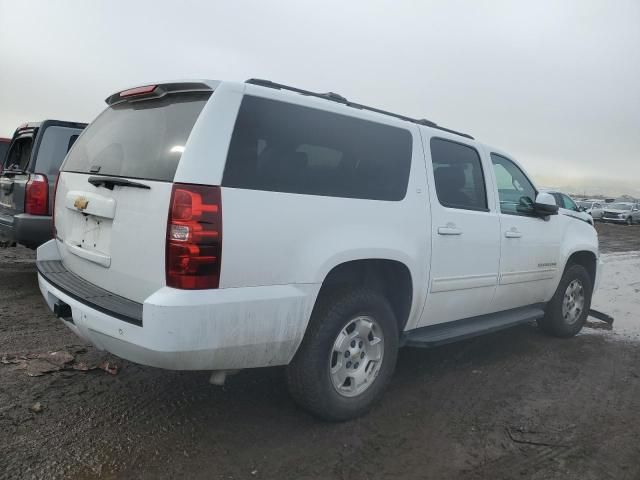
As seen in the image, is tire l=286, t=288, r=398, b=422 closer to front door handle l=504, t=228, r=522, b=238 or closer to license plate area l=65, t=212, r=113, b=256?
license plate area l=65, t=212, r=113, b=256

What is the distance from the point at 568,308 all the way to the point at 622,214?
32983mm

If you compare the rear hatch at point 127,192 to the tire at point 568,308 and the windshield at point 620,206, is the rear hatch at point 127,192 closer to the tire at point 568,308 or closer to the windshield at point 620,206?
the tire at point 568,308

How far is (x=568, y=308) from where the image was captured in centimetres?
551

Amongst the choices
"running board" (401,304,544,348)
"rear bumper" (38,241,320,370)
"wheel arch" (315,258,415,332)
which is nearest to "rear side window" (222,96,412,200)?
"wheel arch" (315,258,415,332)

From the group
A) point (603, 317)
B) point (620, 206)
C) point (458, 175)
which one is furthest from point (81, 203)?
point (620, 206)

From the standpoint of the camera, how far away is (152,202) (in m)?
2.57

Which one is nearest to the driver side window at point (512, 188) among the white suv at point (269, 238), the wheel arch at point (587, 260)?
the white suv at point (269, 238)

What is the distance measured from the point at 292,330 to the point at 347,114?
1.40 m

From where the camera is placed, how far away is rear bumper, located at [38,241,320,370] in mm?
2432

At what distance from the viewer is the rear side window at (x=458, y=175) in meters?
3.84

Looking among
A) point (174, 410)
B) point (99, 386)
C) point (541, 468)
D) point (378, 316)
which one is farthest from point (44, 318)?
point (541, 468)

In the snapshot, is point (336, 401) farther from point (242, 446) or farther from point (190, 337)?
point (190, 337)

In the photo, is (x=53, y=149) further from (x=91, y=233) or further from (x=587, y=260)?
(x=587, y=260)

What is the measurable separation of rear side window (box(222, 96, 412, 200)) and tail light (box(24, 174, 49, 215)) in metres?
4.04
